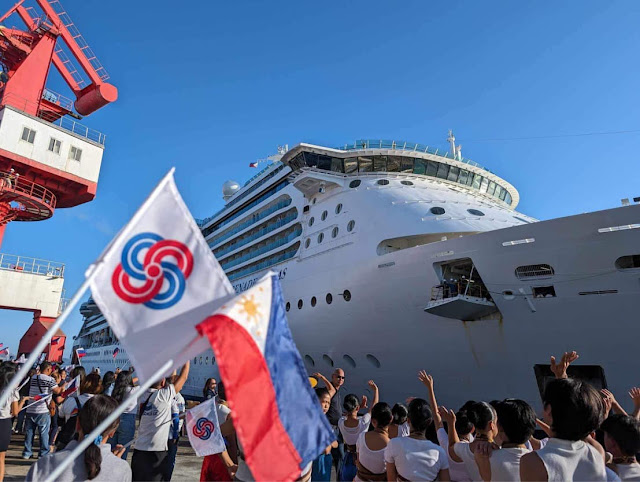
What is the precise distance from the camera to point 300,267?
16781mm

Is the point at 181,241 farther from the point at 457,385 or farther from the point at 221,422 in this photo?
the point at 457,385

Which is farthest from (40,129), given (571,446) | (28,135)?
(571,446)

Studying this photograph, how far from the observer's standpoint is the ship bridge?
16969mm

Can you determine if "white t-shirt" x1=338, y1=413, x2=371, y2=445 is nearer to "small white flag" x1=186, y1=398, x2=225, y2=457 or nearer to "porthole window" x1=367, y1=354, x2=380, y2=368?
"small white flag" x1=186, y1=398, x2=225, y2=457

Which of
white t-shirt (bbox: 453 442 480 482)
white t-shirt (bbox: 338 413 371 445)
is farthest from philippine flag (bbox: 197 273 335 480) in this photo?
white t-shirt (bbox: 338 413 371 445)

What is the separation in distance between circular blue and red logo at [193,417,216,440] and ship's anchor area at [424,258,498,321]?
708 cm

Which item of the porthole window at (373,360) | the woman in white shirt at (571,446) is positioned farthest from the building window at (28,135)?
the woman in white shirt at (571,446)

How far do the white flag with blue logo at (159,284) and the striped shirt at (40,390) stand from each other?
6.03m

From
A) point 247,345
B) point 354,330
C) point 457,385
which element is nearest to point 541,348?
point 457,385

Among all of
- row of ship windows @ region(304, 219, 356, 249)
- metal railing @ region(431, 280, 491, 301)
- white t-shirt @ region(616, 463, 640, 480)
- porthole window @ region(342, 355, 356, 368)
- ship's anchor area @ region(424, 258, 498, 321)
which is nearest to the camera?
white t-shirt @ region(616, 463, 640, 480)

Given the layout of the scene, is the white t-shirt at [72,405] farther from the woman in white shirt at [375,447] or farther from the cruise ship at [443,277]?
the cruise ship at [443,277]

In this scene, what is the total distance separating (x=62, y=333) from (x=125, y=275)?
25.6m

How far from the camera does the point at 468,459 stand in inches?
125

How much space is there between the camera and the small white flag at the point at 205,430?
4.04 meters
